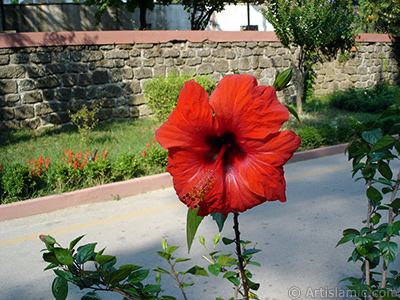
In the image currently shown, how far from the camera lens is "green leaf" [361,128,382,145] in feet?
5.62

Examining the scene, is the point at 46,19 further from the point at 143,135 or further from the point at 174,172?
the point at 174,172

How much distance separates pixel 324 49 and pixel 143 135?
8.81 metres

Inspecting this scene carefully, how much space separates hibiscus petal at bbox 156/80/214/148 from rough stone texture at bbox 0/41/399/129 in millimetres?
9277

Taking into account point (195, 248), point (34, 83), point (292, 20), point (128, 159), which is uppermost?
point (292, 20)

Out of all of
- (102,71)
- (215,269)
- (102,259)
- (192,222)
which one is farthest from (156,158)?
(192,222)

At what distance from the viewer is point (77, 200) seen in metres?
5.85

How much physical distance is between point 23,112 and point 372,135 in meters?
9.04

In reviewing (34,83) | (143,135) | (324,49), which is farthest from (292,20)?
(34,83)

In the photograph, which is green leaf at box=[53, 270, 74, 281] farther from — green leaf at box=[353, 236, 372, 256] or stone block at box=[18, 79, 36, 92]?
stone block at box=[18, 79, 36, 92]

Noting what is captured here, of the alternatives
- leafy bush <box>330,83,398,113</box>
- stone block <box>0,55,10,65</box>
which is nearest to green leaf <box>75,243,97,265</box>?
stone block <box>0,55,10,65</box>

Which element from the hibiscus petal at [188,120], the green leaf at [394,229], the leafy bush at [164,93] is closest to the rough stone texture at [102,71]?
the leafy bush at [164,93]

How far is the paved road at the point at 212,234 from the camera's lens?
3570mm

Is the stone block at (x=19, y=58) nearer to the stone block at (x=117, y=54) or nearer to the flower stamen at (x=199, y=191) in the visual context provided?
the stone block at (x=117, y=54)

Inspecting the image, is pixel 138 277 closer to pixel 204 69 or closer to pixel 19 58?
pixel 19 58
